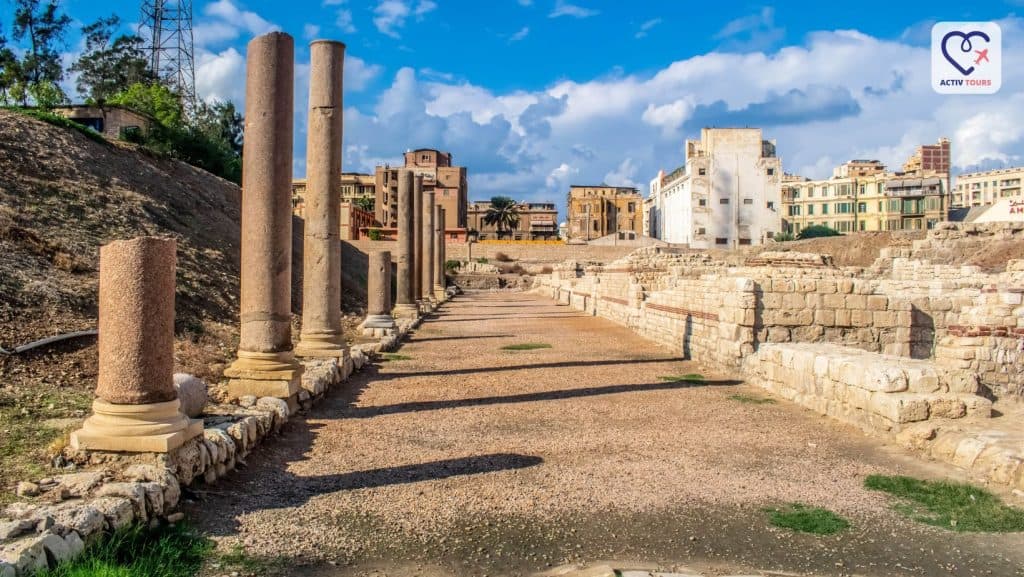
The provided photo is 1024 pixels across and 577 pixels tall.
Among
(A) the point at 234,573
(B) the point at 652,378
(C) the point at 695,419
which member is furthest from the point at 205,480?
(B) the point at 652,378

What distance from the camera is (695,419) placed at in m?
8.45

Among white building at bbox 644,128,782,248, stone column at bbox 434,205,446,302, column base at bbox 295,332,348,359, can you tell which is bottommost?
column base at bbox 295,332,348,359

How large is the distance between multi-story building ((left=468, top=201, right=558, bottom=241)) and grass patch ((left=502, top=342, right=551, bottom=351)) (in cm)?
9112

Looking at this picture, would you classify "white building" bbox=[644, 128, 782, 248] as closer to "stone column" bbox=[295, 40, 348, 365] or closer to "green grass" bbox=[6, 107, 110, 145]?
"green grass" bbox=[6, 107, 110, 145]

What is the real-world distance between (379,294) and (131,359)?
12.8 m

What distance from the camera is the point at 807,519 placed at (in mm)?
4988

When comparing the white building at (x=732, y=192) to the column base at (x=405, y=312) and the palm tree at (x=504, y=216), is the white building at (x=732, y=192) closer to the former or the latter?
the palm tree at (x=504, y=216)

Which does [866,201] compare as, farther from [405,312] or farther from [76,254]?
[76,254]

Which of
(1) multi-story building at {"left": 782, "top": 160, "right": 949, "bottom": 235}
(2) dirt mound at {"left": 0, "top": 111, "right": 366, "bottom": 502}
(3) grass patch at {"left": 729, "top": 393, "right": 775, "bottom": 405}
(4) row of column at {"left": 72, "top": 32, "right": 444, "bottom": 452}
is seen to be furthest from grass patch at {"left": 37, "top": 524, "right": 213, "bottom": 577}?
(1) multi-story building at {"left": 782, "top": 160, "right": 949, "bottom": 235}

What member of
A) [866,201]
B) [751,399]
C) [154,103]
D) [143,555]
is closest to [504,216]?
[866,201]

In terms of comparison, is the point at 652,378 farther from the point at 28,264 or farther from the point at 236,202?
the point at 236,202

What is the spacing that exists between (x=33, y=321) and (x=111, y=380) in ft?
18.8

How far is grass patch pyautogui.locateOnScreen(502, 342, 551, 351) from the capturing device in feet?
50.6

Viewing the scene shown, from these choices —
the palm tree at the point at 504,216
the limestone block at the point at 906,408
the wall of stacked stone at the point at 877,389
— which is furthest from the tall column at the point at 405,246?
the palm tree at the point at 504,216
